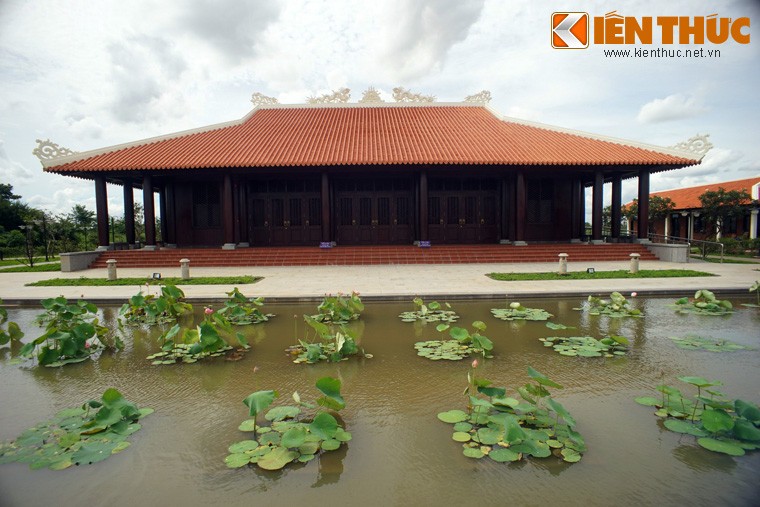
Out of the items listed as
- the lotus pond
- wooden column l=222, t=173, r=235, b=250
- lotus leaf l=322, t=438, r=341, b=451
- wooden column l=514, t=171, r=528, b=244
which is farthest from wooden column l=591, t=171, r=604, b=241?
lotus leaf l=322, t=438, r=341, b=451

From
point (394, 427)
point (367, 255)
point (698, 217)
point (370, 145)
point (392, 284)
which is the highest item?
point (370, 145)

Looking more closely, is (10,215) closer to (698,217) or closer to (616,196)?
(616,196)

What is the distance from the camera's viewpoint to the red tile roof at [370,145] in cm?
1573

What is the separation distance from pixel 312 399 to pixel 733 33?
10696 mm

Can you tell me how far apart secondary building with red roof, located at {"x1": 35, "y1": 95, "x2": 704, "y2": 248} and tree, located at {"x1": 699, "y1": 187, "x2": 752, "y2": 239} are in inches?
287

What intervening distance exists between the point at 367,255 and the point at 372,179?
4.30m

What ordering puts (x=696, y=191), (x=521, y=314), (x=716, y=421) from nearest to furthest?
(x=716, y=421)
(x=521, y=314)
(x=696, y=191)

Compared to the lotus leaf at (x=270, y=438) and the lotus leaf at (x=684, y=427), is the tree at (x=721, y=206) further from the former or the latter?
the lotus leaf at (x=270, y=438)

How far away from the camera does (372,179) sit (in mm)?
18281

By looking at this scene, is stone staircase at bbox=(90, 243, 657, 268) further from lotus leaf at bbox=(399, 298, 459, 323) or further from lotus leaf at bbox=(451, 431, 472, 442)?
lotus leaf at bbox=(451, 431, 472, 442)

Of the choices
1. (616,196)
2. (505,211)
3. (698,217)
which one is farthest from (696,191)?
(505,211)

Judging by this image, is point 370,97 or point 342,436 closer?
point 342,436

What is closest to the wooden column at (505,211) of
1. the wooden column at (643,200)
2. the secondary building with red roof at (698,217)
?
the wooden column at (643,200)

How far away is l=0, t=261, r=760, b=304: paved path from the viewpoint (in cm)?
881
